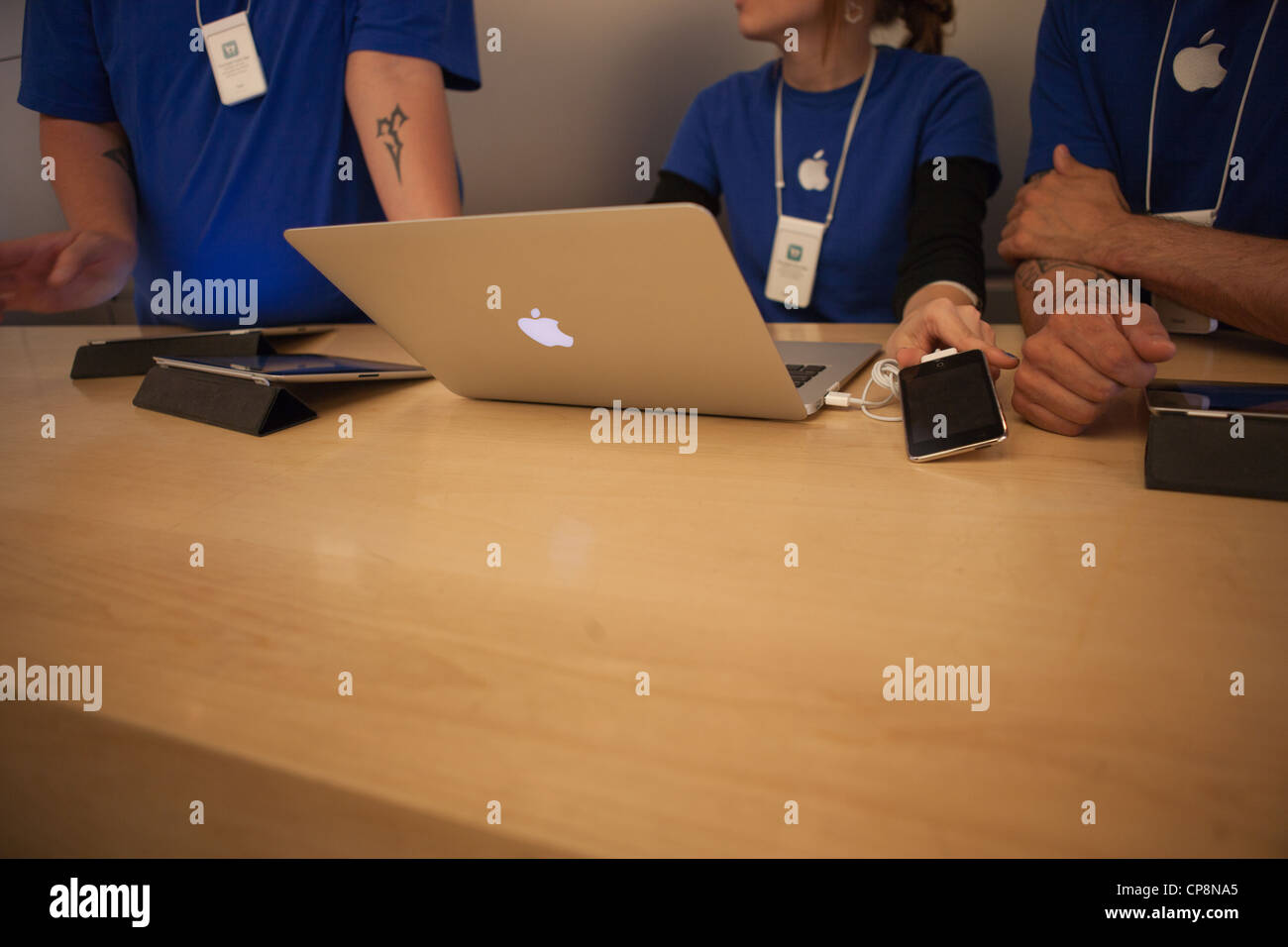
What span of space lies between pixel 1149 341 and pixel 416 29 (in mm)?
A: 1068

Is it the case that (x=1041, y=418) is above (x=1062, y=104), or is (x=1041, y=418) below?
below

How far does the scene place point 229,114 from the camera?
4.04 feet

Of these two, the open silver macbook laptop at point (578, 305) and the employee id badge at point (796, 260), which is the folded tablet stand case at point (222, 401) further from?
the employee id badge at point (796, 260)

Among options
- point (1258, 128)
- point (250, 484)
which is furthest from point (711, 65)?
point (250, 484)

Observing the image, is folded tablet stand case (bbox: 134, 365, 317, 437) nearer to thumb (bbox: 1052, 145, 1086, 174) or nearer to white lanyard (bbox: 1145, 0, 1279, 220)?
thumb (bbox: 1052, 145, 1086, 174)

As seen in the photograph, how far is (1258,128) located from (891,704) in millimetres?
1244

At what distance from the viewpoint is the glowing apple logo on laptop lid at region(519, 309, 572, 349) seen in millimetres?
593

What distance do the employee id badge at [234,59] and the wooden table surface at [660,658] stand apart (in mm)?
937

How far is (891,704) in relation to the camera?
0.30 meters

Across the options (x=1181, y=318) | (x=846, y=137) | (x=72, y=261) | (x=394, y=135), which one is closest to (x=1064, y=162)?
(x=1181, y=318)

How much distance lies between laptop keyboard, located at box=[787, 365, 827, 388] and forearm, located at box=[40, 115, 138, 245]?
1229 millimetres

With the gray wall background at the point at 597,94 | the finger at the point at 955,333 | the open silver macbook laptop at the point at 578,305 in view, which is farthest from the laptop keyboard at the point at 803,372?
the gray wall background at the point at 597,94

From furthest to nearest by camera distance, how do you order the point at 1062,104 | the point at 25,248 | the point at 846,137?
1. the point at 846,137
2. the point at 1062,104
3. the point at 25,248

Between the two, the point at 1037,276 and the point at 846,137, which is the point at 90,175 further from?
the point at 1037,276
